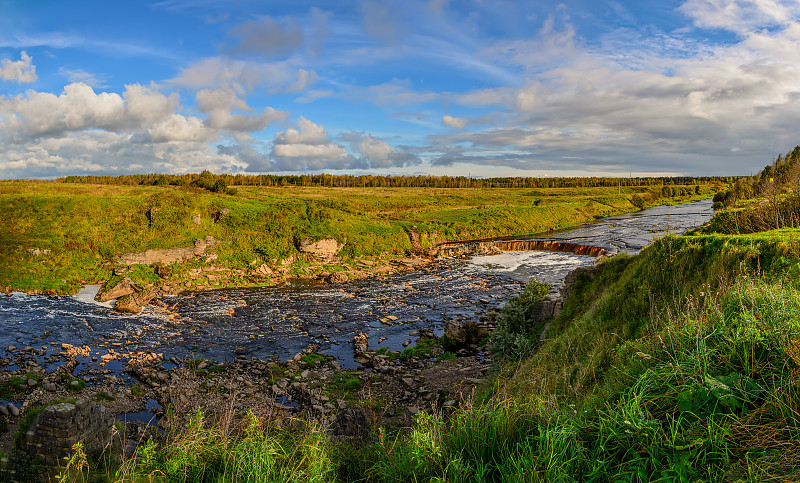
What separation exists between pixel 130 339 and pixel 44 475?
15.1 metres

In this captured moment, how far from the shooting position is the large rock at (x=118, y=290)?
3036 centimetres

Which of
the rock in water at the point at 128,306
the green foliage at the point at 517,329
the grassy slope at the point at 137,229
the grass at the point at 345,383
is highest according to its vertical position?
the grassy slope at the point at 137,229

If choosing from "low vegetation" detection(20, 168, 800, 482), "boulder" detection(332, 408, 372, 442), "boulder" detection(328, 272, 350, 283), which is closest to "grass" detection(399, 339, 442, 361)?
"boulder" detection(332, 408, 372, 442)

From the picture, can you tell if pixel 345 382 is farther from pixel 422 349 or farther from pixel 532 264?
pixel 532 264

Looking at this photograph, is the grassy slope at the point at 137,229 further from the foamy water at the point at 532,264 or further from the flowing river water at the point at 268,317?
the foamy water at the point at 532,264

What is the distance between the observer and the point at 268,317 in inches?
1054

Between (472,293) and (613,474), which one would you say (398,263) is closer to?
(472,293)

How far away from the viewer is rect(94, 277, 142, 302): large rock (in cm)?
3036

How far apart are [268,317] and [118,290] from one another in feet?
44.4

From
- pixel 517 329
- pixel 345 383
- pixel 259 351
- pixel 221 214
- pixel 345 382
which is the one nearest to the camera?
pixel 345 383

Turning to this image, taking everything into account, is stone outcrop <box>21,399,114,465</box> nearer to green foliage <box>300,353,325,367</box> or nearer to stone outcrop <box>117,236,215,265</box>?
green foliage <box>300,353,325,367</box>

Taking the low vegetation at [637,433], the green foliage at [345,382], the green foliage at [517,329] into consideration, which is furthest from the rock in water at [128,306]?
the green foliage at [517,329]

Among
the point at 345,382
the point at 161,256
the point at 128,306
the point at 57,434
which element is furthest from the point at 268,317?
the point at 57,434

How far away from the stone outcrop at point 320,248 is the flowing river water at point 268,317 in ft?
23.0
